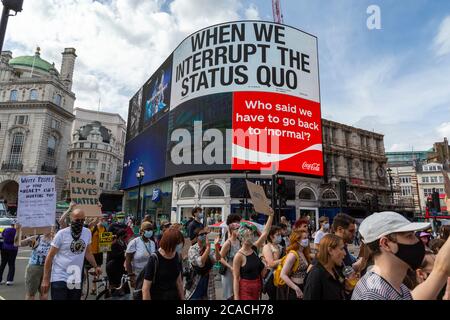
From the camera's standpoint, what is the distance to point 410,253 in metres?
2.22

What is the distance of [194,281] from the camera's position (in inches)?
198

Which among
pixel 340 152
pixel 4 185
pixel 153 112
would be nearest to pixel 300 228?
pixel 340 152

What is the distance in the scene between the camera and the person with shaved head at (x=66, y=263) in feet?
14.0

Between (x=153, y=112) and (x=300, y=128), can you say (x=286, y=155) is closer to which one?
(x=300, y=128)

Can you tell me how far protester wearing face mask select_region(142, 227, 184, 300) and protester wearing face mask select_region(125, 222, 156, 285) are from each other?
2.14 meters

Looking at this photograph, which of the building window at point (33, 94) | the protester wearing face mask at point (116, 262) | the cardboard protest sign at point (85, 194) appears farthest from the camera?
the building window at point (33, 94)

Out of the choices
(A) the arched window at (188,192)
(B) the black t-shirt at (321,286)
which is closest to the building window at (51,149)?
(A) the arched window at (188,192)

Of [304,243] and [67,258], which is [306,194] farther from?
[67,258]

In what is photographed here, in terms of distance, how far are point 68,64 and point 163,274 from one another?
65303 millimetres

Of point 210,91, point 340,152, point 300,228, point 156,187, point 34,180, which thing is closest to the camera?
point 300,228

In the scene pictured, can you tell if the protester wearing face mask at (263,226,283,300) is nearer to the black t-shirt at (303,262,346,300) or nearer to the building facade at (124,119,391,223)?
the black t-shirt at (303,262,346,300)

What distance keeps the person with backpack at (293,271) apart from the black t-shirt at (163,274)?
1537mm

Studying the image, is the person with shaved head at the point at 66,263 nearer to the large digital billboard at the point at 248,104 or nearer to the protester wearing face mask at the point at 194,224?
the protester wearing face mask at the point at 194,224

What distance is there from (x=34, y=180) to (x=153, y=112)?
35.9m
